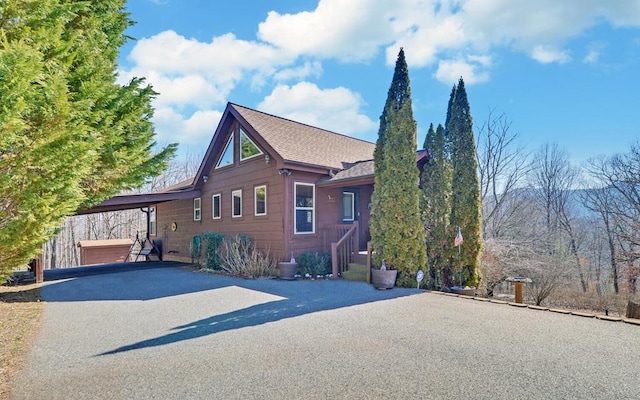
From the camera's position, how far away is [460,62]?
10578mm

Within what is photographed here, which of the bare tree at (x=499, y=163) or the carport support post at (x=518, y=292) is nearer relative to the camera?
the carport support post at (x=518, y=292)

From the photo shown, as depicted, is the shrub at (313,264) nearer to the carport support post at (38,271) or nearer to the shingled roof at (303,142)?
the shingled roof at (303,142)

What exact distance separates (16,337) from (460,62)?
12302mm

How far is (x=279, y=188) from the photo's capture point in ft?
33.4

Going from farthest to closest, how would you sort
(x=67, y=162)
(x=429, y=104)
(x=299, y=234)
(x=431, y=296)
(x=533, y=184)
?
(x=533, y=184) < (x=429, y=104) < (x=299, y=234) < (x=431, y=296) < (x=67, y=162)

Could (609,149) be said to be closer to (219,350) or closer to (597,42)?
(597,42)

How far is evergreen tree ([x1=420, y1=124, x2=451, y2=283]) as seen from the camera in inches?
340

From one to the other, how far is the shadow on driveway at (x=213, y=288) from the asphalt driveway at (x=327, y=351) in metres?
0.05

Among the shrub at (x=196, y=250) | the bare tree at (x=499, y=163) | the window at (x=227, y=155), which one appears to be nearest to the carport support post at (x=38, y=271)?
the shrub at (x=196, y=250)

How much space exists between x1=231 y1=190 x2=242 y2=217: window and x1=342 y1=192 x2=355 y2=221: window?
3.75 meters

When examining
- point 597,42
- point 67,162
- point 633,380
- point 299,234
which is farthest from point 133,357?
point 597,42

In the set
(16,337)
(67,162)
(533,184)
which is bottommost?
(16,337)

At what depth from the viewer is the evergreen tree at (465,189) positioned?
853 cm

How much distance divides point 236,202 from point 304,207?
315cm
